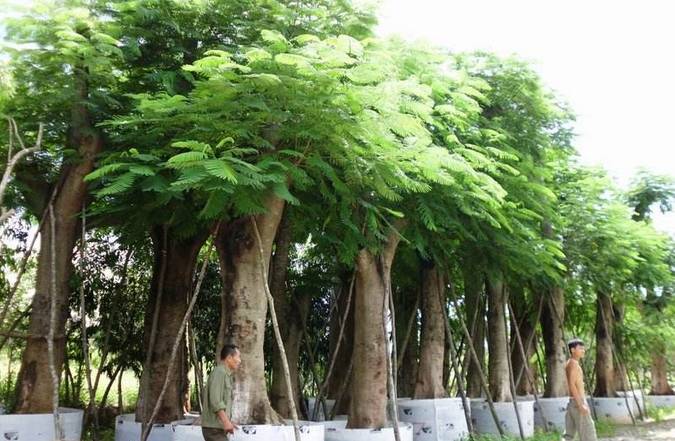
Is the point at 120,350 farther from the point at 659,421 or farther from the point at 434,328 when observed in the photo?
the point at 659,421

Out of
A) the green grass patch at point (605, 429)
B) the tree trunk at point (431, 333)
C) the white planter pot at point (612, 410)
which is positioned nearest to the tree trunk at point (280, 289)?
the tree trunk at point (431, 333)

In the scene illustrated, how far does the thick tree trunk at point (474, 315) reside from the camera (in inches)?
533

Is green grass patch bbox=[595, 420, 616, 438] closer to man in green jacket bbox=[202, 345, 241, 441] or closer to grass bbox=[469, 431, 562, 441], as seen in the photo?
grass bbox=[469, 431, 562, 441]

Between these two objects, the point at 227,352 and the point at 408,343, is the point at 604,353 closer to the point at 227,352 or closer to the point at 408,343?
the point at 408,343

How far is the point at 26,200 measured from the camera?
9859mm

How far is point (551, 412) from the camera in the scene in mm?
15859

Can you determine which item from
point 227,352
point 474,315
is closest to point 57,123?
point 227,352

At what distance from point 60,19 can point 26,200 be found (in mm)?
2849

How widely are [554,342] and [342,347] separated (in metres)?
5.62

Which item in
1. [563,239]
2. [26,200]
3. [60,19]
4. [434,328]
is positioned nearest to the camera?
[60,19]

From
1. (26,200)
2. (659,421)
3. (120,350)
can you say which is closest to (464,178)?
(26,200)

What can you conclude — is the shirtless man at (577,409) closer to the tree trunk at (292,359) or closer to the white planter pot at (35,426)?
the tree trunk at (292,359)

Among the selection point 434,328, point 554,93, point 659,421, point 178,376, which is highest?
point 554,93

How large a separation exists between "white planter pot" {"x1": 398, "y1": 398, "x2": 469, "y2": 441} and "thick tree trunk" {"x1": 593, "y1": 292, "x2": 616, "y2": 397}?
28.6 ft
